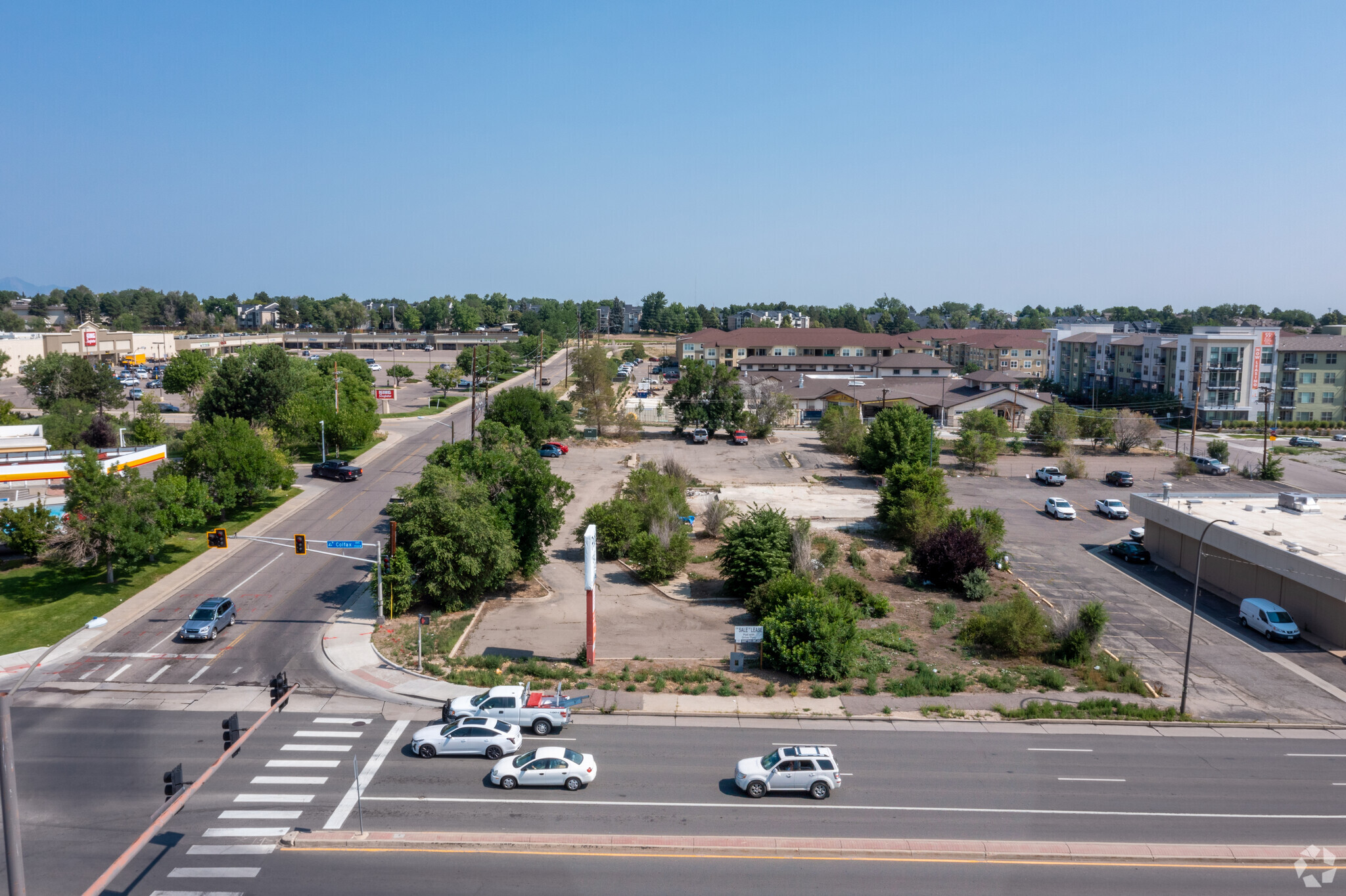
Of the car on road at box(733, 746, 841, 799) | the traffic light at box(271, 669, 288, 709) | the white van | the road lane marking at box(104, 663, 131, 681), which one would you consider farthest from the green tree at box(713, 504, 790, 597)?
the road lane marking at box(104, 663, 131, 681)

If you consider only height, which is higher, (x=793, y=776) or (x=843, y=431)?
(x=843, y=431)

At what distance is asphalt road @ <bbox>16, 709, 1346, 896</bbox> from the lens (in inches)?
759

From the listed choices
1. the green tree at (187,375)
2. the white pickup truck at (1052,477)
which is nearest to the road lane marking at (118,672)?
the white pickup truck at (1052,477)

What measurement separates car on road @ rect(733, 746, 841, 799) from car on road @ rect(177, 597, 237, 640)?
24.1 metres

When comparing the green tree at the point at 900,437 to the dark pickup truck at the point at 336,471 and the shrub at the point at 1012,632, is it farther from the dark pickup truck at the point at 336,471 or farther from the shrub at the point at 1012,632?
the dark pickup truck at the point at 336,471

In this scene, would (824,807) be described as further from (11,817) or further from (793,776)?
(11,817)

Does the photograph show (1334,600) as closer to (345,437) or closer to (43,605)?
(43,605)

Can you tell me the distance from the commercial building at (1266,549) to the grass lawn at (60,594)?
169 feet

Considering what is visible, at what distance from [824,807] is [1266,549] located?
29754mm

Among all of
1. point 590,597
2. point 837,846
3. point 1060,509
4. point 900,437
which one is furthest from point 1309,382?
point 837,846

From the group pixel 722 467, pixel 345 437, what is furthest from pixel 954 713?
pixel 345 437

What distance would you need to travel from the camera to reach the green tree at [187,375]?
315 ft

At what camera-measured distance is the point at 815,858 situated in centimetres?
2003

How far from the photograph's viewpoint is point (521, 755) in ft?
77.8
